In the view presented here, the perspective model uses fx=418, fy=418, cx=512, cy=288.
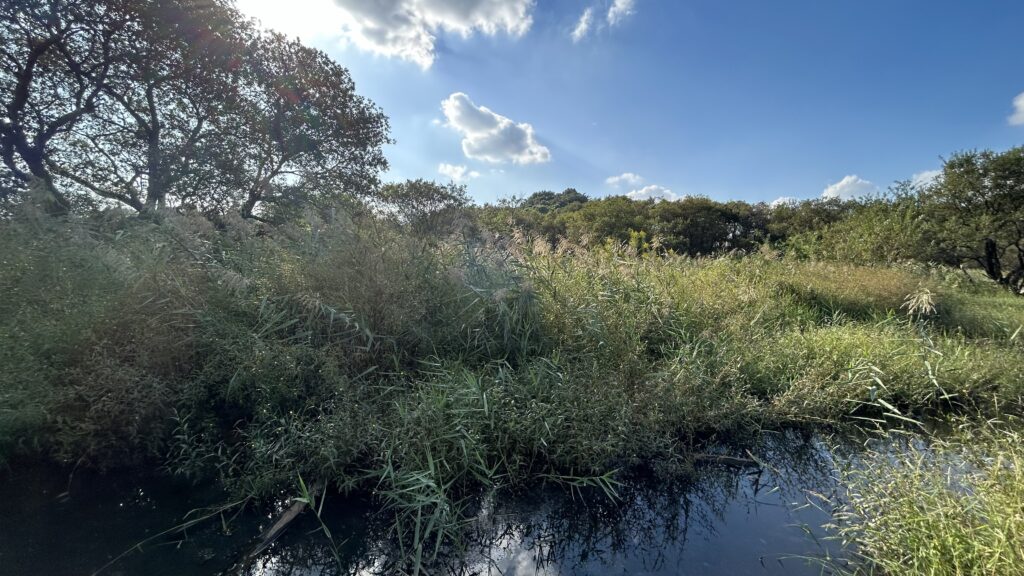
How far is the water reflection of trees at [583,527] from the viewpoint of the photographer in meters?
2.12

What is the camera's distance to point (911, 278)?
6.86m

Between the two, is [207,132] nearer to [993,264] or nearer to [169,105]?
[169,105]

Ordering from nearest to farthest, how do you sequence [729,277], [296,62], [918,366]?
[918,366] < [729,277] < [296,62]

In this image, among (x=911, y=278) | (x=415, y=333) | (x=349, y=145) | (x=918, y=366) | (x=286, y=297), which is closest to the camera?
(x=286, y=297)

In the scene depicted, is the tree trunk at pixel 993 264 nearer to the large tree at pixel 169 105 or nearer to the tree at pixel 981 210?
the tree at pixel 981 210

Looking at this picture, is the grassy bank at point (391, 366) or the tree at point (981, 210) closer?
the grassy bank at point (391, 366)

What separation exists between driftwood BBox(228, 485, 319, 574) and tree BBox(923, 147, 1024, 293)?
13.8 metres

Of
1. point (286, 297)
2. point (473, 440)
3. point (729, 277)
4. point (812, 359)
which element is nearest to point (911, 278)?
point (729, 277)

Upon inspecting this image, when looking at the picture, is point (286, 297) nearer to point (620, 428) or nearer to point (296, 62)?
point (620, 428)

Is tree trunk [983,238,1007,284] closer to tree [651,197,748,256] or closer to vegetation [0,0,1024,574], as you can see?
tree [651,197,748,256]

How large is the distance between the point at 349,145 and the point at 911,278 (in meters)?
10.1

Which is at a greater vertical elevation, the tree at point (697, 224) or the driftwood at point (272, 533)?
the tree at point (697, 224)

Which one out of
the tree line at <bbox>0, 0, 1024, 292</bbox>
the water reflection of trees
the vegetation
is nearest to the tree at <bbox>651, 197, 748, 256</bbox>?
the tree line at <bbox>0, 0, 1024, 292</bbox>

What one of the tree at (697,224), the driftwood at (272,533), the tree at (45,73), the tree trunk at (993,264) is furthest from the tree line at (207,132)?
the tree at (697,224)
